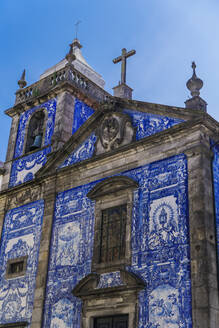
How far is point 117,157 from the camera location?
486 inches

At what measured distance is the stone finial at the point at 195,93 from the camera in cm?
1143

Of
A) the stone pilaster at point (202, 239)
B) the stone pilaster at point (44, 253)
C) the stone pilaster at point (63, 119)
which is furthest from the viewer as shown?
the stone pilaster at point (63, 119)

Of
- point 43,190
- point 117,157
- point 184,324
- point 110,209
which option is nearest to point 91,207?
point 110,209

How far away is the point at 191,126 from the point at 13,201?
21.5ft

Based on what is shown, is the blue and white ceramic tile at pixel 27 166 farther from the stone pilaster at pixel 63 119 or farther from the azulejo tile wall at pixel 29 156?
the stone pilaster at pixel 63 119

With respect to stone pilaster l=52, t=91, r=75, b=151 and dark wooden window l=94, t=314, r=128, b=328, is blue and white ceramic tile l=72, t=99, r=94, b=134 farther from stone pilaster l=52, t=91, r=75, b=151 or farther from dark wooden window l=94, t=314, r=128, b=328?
dark wooden window l=94, t=314, r=128, b=328

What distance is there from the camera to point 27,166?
50.4 feet

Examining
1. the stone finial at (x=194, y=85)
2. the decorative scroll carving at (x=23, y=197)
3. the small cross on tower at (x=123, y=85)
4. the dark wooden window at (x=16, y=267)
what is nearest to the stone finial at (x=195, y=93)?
the stone finial at (x=194, y=85)

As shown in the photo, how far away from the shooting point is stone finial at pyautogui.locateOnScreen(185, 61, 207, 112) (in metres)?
11.4

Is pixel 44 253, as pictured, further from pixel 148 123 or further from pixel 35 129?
pixel 35 129

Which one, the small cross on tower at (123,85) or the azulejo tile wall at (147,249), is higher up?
the small cross on tower at (123,85)

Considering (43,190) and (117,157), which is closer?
(117,157)

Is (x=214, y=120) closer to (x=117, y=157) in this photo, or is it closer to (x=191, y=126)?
(x=191, y=126)

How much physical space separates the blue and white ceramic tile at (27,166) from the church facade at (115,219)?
5 cm
